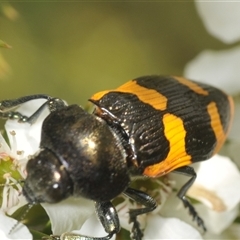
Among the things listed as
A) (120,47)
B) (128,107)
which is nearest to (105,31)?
(120,47)

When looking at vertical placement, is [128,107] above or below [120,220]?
above

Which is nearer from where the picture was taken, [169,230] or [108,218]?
[108,218]

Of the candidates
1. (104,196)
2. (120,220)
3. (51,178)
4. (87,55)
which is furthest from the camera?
(87,55)

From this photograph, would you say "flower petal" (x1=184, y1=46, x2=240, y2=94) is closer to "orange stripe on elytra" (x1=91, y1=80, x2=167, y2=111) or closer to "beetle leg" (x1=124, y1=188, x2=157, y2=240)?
"orange stripe on elytra" (x1=91, y1=80, x2=167, y2=111)

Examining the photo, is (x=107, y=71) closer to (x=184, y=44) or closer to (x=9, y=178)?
(x=184, y=44)

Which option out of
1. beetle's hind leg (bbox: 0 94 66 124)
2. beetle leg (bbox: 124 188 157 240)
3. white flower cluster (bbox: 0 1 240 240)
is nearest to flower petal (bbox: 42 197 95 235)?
white flower cluster (bbox: 0 1 240 240)

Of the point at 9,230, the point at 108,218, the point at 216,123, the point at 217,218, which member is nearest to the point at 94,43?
the point at 216,123

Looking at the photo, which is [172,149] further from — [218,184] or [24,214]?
[24,214]
